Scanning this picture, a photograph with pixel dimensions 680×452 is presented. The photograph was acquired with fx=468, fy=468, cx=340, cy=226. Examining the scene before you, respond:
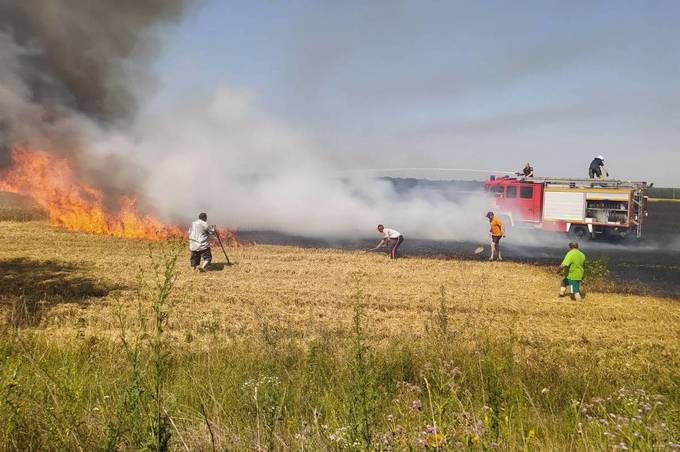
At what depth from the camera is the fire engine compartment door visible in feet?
73.1

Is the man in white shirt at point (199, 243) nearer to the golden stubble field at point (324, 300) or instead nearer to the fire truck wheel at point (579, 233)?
the golden stubble field at point (324, 300)

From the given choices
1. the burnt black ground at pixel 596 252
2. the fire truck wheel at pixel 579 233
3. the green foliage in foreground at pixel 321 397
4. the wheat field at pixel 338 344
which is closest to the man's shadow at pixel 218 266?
the wheat field at pixel 338 344

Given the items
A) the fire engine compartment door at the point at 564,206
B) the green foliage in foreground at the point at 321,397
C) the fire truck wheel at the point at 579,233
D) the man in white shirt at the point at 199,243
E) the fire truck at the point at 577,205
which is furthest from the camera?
the fire truck wheel at the point at 579,233

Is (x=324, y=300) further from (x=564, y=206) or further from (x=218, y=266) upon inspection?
(x=564, y=206)

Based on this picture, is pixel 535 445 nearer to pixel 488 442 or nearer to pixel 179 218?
pixel 488 442

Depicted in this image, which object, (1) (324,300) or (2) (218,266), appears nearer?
(1) (324,300)

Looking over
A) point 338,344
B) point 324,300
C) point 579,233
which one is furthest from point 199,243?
point 579,233

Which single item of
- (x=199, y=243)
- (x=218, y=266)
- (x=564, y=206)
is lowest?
(x=218, y=266)

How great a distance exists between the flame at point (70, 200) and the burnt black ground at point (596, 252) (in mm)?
4544

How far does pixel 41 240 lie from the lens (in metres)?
18.0

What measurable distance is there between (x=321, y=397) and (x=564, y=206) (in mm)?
21326

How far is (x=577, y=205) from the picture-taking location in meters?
22.3

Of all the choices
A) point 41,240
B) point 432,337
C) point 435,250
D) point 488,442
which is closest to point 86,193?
point 41,240

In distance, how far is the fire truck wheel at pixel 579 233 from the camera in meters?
22.7
